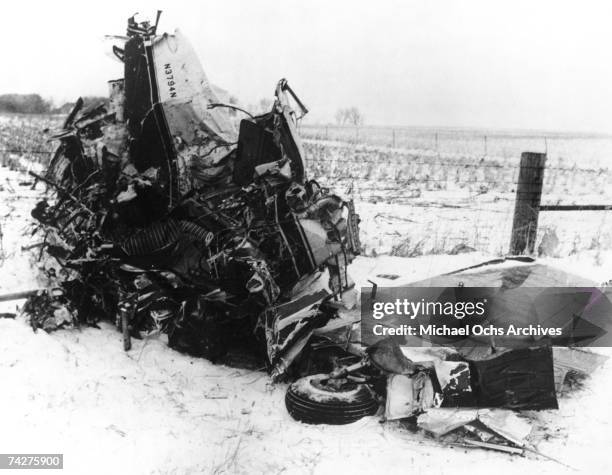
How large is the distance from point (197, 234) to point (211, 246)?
0.47 feet

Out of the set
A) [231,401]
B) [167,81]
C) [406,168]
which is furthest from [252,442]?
[406,168]

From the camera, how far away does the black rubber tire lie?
10.8 feet

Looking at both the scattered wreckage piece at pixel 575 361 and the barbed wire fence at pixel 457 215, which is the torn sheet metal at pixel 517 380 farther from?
the barbed wire fence at pixel 457 215

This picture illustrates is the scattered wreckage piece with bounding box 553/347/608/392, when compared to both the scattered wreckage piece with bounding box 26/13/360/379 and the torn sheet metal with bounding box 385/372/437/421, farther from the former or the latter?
the scattered wreckage piece with bounding box 26/13/360/379

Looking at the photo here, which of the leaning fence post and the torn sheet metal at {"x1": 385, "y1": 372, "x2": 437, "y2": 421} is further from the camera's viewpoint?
the leaning fence post

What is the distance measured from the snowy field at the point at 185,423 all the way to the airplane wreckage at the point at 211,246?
159mm

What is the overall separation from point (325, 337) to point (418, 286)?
88 centimetres

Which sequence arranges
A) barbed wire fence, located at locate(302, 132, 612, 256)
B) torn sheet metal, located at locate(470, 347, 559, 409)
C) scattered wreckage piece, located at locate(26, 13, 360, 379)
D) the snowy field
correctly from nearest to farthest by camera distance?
the snowy field < torn sheet metal, located at locate(470, 347, 559, 409) < scattered wreckage piece, located at locate(26, 13, 360, 379) < barbed wire fence, located at locate(302, 132, 612, 256)

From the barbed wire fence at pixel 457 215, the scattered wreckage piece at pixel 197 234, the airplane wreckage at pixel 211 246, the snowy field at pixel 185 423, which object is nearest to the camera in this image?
the snowy field at pixel 185 423
